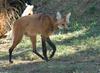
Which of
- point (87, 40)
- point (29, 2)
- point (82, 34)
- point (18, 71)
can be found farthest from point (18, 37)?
point (29, 2)

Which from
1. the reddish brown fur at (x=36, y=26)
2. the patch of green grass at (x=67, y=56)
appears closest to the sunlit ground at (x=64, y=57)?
the patch of green grass at (x=67, y=56)

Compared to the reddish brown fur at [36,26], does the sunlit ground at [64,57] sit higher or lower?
lower

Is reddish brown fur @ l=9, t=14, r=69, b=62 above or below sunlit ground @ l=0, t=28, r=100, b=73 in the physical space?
above

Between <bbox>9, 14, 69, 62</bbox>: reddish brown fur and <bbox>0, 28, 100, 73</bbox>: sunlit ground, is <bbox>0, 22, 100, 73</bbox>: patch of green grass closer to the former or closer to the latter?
<bbox>0, 28, 100, 73</bbox>: sunlit ground

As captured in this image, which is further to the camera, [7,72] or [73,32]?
[73,32]

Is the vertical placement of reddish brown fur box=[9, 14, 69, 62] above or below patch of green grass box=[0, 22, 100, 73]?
above

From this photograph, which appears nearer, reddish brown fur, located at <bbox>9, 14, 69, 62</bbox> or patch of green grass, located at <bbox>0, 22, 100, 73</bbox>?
patch of green grass, located at <bbox>0, 22, 100, 73</bbox>

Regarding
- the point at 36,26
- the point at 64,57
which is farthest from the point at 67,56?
the point at 36,26

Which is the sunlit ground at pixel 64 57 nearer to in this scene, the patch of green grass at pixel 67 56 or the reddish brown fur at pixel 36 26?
the patch of green grass at pixel 67 56

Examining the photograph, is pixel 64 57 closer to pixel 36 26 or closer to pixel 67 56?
pixel 67 56

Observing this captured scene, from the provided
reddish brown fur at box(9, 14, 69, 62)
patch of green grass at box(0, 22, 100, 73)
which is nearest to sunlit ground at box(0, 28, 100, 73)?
patch of green grass at box(0, 22, 100, 73)

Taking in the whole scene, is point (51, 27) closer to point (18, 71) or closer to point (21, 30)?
point (21, 30)

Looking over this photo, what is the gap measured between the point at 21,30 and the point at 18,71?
5.33 ft

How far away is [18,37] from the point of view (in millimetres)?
10094
